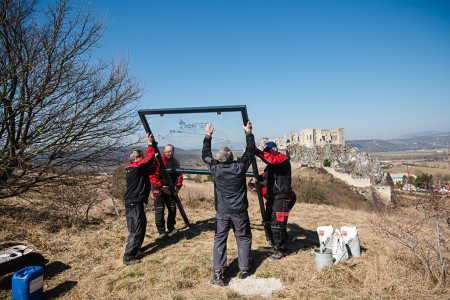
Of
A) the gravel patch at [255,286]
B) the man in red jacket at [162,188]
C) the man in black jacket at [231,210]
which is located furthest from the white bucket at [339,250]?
the man in red jacket at [162,188]

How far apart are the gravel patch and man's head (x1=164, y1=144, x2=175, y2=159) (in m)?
3.12

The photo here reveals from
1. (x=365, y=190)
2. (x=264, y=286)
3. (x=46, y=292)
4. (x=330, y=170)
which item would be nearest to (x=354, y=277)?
(x=264, y=286)

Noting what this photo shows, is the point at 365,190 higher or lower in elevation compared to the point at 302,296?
lower

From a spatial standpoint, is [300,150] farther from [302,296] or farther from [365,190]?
[302,296]

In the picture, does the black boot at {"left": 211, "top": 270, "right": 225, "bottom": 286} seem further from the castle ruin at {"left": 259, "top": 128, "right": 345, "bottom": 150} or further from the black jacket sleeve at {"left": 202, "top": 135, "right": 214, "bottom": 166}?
the castle ruin at {"left": 259, "top": 128, "right": 345, "bottom": 150}

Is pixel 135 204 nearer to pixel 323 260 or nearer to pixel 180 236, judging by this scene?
pixel 180 236

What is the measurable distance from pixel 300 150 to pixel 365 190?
35.0 metres

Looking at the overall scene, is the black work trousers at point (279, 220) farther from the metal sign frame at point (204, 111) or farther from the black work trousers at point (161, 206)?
the black work trousers at point (161, 206)

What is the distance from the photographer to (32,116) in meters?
6.86

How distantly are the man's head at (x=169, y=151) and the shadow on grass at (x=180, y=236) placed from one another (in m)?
1.82

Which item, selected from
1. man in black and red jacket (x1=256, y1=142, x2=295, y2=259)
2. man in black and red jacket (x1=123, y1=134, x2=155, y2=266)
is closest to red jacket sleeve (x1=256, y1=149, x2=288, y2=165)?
man in black and red jacket (x1=256, y1=142, x2=295, y2=259)

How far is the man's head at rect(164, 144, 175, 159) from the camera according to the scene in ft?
21.4

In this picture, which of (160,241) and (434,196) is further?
(160,241)

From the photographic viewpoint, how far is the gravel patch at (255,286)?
4.07m
